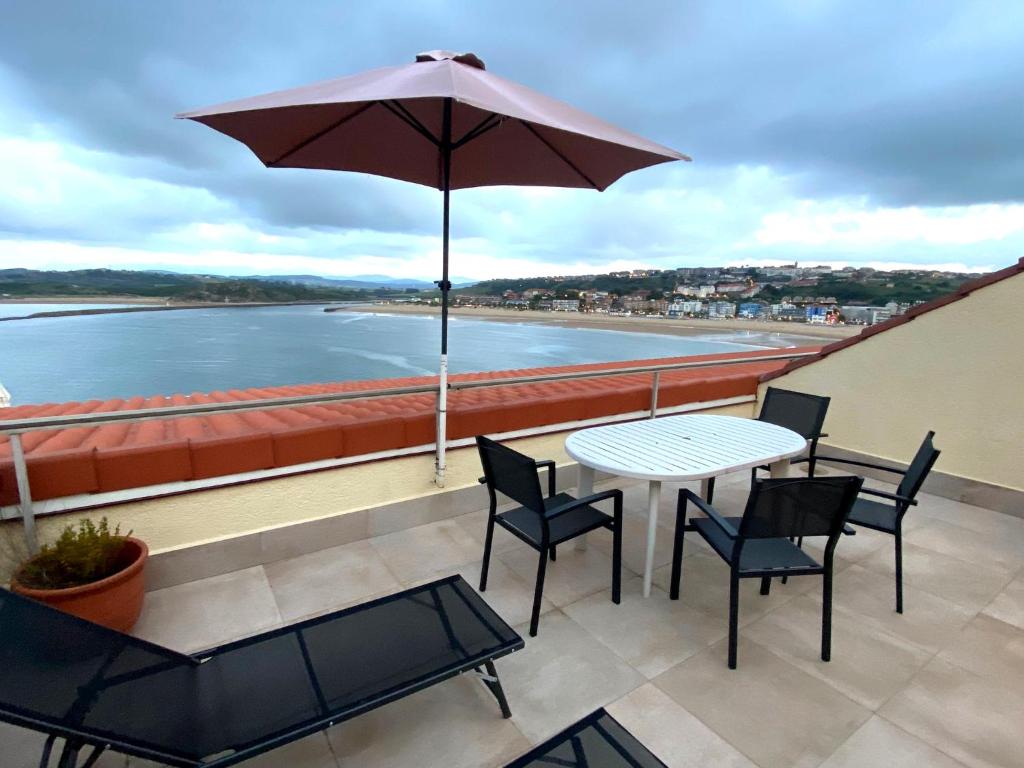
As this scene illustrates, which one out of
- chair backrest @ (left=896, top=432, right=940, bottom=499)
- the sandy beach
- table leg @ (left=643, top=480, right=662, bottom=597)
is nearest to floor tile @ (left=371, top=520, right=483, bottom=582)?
table leg @ (left=643, top=480, right=662, bottom=597)

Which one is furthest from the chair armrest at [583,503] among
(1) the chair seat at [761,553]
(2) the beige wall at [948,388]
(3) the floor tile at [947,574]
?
(2) the beige wall at [948,388]

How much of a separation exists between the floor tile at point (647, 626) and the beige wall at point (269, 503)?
121cm

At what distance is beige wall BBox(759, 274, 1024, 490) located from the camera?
3197mm

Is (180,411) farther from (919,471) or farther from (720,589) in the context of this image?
(919,471)

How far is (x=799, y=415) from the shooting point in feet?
10.8

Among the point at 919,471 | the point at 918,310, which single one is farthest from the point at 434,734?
the point at 918,310

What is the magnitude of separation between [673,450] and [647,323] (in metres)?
67.4

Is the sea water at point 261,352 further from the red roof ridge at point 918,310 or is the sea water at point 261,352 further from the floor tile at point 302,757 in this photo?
the floor tile at point 302,757

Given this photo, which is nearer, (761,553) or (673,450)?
(761,553)

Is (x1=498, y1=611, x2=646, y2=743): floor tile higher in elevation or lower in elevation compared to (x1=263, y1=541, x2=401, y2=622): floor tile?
higher

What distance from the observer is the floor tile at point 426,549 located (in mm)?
2467

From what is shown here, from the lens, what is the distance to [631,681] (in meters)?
1.71

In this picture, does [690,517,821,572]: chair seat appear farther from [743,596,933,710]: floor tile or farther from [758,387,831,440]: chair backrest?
[758,387,831,440]: chair backrest

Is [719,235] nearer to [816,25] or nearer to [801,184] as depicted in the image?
[801,184]
